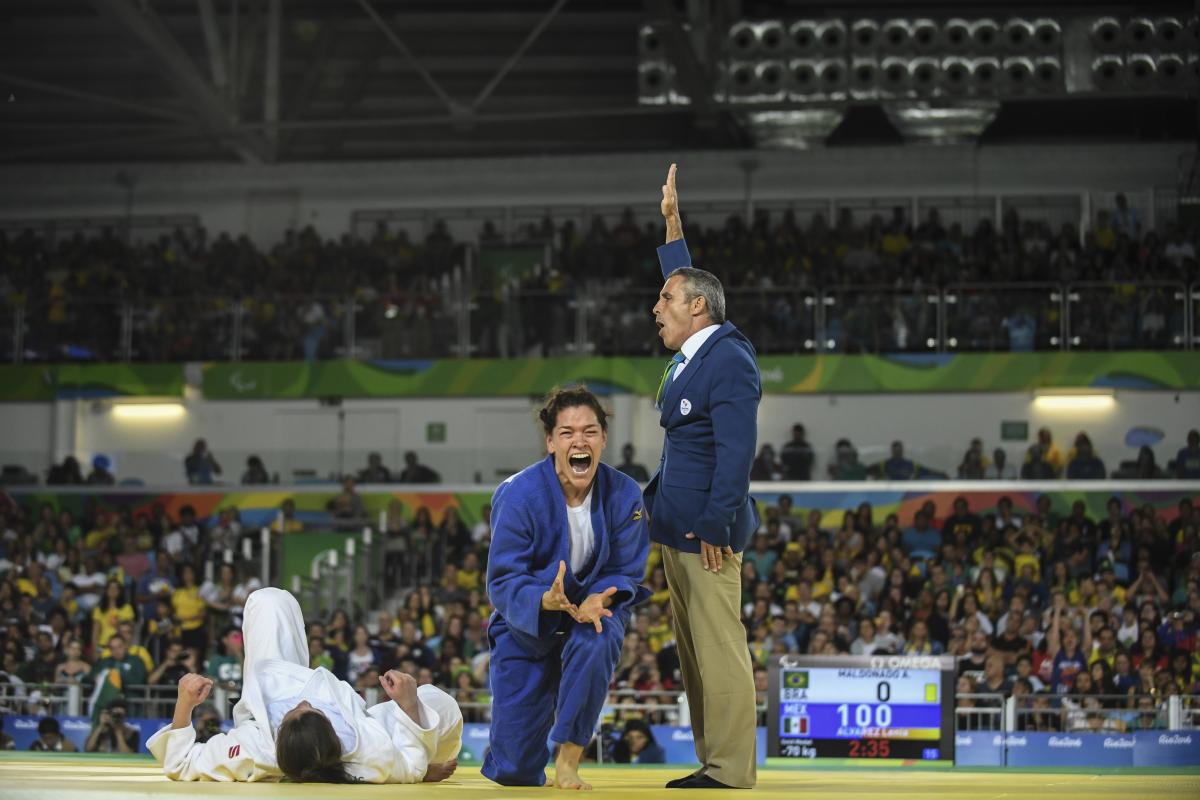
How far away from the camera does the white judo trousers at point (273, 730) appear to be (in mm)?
5312

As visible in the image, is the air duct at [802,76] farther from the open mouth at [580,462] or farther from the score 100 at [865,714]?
the open mouth at [580,462]

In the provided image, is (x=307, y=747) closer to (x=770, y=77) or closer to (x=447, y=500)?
(x=447, y=500)

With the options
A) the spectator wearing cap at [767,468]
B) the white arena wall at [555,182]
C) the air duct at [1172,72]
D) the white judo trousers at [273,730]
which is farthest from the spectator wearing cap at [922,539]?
the white judo trousers at [273,730]

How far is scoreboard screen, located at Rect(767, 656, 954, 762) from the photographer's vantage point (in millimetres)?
11055

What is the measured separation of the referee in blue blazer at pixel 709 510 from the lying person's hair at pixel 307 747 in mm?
1186

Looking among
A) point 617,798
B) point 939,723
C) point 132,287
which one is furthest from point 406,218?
point 617,798

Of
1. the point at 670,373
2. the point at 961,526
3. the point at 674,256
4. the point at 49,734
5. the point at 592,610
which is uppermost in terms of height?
the point at 674,256

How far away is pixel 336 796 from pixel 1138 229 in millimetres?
21085

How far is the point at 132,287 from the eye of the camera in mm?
23766

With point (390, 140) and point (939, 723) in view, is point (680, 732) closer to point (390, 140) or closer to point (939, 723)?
point (939, 723)

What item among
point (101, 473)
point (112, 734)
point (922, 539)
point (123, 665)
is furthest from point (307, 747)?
point (101, 473)

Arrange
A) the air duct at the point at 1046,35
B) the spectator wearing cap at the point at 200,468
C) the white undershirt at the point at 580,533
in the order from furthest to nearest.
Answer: the spectator wearing cap at the point at 200,468 < the air duct at the point at 1046,35 < the white undershirt at the point at 580,533

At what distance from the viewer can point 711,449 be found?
5.61m

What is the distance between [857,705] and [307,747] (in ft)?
22.1
